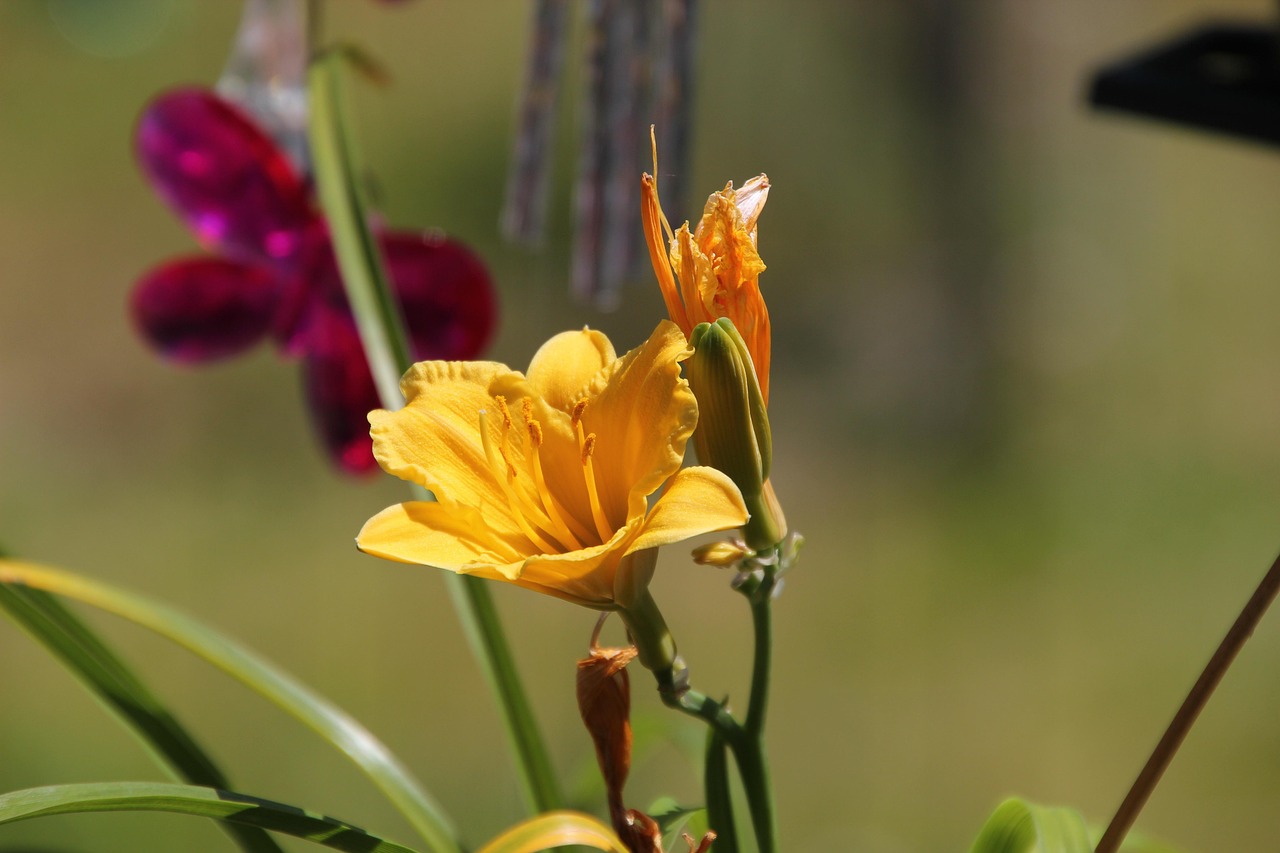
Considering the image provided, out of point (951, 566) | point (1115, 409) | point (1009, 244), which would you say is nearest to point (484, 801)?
point (951, 566)

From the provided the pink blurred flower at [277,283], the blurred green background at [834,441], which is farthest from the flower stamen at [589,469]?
the blurred green background at [834,441]

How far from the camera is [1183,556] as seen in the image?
1472 millimetres

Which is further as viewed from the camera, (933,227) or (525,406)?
(933,227)

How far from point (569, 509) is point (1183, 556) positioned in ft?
4.61

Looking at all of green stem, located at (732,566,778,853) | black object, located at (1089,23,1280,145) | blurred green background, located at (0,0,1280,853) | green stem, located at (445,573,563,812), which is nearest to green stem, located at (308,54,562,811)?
green stem, located at (445,573,563,812)

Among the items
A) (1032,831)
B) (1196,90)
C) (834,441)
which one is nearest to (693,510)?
(1032,831)

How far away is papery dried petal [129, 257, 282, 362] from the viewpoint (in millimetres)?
506

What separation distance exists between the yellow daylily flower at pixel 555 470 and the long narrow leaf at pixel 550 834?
0.05m

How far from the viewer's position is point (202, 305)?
51cm

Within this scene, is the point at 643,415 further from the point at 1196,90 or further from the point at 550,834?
the point at 1196,90

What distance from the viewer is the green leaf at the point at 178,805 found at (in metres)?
0.24

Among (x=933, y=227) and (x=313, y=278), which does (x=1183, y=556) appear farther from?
(x=313, y=278)

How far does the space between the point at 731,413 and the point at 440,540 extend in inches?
2.7

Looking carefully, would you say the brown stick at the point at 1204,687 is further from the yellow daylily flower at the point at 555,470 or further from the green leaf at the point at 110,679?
the green leaf at the point at 110,679
